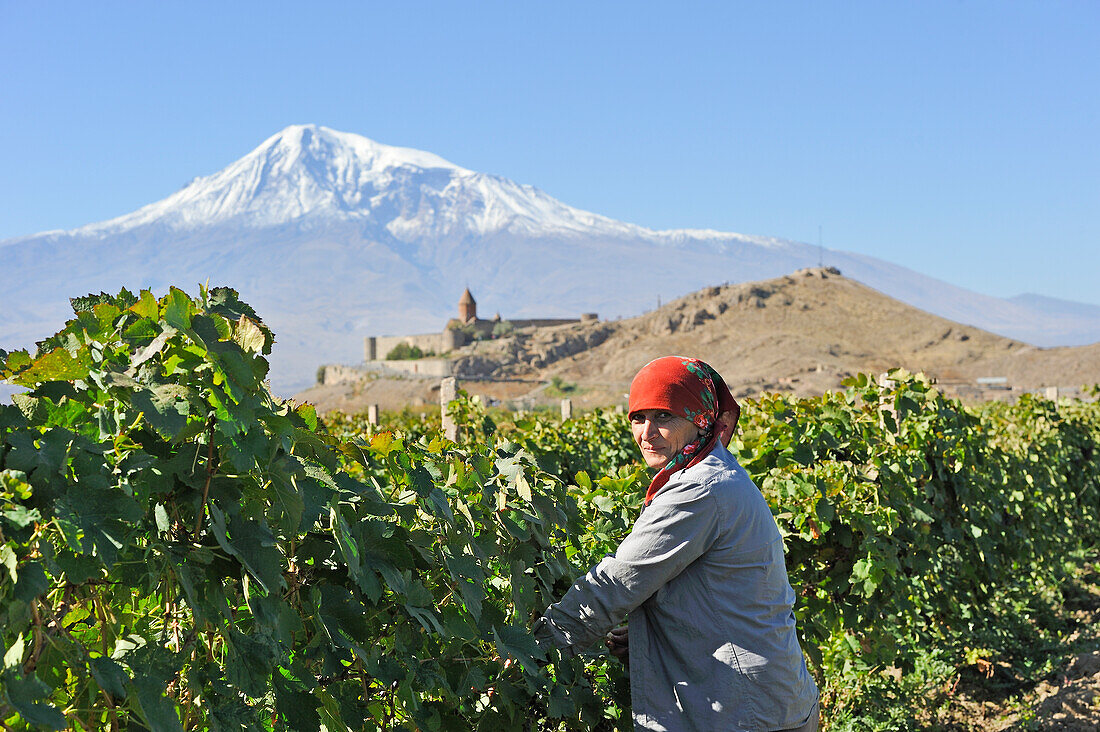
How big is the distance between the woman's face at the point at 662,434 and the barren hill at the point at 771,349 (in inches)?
1894

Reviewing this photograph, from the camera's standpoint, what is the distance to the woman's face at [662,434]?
2.03 metres

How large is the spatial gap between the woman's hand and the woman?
0.46 feet

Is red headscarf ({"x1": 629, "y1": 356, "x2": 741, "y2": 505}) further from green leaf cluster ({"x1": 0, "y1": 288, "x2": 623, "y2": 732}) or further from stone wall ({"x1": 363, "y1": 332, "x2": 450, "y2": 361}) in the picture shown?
stone wall ({"x1": 363, "y1": 332, "x2": 450, "y2": 361})

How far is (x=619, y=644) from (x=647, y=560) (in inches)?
15.1

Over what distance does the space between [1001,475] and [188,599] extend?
600cm

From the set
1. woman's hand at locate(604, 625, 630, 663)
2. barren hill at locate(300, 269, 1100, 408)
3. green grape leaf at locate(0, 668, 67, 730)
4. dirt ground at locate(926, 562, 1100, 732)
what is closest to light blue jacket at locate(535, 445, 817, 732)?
woman's hand at locate(604, 625, 630, 663)

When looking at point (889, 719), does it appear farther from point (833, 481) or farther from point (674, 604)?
point (674, 604)

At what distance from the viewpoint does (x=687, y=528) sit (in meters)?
1.87

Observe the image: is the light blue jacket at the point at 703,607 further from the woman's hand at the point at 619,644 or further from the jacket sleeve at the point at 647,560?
the woman's hand at the point at 619,644

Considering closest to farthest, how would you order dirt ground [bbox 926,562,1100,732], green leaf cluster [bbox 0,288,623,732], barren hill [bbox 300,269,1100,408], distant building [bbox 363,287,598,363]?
green leaf cluster [bbox 0,288,623,732]
dirt ground [bbox 926,562,1100,732]
barren hill [bbox 300,269,1100,408]
distant building [bbox 363,287,598,363]

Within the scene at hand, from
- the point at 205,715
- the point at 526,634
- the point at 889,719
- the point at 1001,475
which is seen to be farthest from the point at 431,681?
the point at 1001,475

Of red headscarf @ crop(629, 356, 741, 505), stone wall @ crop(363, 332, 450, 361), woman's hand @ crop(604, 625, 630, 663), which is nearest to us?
red headscarf @ crop(629, 356, 741, 505)

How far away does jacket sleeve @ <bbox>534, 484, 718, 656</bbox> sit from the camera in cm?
187

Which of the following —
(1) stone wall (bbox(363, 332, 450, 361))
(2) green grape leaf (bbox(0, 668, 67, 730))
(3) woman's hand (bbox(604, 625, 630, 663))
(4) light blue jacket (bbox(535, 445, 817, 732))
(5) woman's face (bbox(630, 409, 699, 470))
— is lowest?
(1) stone wall (bbox(363, 332, 450, 361))
